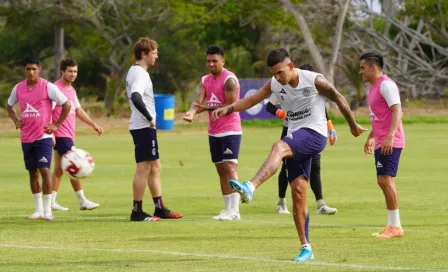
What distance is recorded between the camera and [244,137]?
35125 mm

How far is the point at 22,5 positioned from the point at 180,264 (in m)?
43.8

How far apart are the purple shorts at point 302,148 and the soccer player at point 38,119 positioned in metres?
4.72

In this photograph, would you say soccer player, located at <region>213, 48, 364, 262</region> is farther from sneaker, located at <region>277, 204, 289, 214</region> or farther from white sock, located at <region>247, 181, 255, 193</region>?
sneaker, located at <region>277, 204, 289, 214</region>

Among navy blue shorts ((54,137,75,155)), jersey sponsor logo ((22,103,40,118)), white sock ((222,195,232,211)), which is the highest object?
jersey sponsor logo ((22,103,40,118))

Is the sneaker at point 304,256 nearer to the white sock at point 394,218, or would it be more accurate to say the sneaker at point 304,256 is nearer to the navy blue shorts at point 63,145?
the white sock at point 394,218

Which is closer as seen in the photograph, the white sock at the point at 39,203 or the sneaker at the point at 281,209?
the white sock at the point at 39,203

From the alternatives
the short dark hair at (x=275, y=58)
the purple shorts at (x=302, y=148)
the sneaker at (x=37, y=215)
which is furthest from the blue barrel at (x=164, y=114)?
the short dark hair at (x=275, y=58)

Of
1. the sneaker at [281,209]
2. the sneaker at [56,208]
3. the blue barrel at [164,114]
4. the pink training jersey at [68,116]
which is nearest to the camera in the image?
the sneaker at [281,209]

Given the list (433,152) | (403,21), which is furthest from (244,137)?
(403,21)

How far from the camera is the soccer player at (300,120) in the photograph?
409 inches

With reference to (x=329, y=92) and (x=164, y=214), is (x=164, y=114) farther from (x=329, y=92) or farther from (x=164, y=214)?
(x=329, y=92)

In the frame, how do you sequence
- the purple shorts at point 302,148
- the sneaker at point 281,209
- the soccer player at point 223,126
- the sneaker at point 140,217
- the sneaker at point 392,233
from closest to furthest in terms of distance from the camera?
the purple shorts at point 302,148, the sneaker at point 392,233, the sneaker at point 140,217, the soccer player at point 223,126, the sneaker at point 281,209

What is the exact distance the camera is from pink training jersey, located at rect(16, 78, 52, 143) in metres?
14.4

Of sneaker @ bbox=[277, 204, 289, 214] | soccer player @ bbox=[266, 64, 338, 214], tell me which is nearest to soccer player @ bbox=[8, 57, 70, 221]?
soccer player @ bbox=[266, 64, 338, 214]
